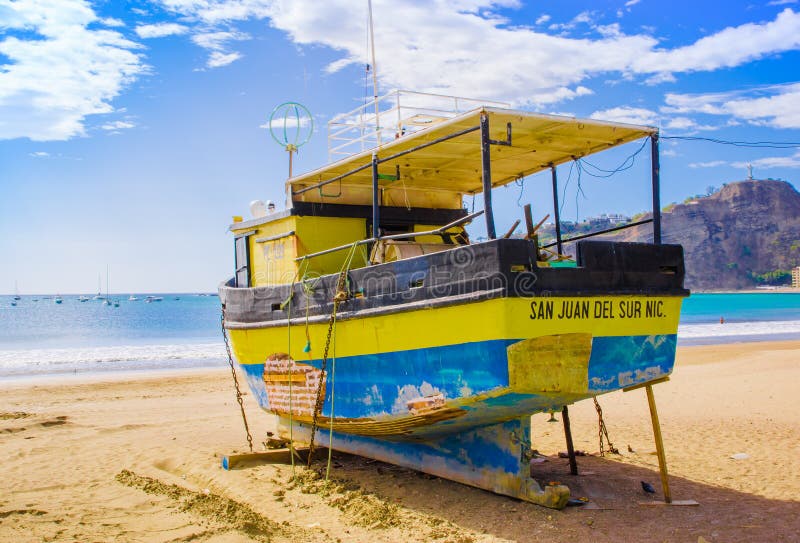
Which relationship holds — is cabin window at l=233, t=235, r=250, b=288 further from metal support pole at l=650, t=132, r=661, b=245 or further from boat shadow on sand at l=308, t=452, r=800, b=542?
metal support pole at l=650, t=132, r=661, b=245

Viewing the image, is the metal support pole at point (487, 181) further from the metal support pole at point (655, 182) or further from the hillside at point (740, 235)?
the hillside at point (740, 235)

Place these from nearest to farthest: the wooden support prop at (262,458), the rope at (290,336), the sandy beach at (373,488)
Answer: the sandy beach at (373,488) → the rope at (290,336) → the wooden support prop at (262,458)

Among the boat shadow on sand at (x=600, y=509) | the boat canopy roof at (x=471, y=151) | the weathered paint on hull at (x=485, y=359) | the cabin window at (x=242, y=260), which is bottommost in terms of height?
the boat shadow on sand at (x=600, y=509)

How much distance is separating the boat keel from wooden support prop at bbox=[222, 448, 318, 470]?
4.53ft

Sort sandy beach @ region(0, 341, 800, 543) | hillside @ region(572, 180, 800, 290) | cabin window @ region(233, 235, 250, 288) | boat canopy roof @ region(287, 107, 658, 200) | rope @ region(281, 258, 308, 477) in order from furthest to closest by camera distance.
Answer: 1. hillside @ region(572, 180, 800, 290)
2. cabin window @ region(233, 235, 250, 288)
3. rope @ region(281, 258, 308, 477)
4. boat canopy roof @ region(287, 107, 658, 200)
5. sandy beach @ region(0, 341, 800, 543)

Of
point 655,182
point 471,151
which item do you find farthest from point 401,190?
point 655,182

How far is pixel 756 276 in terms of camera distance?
14088 cm

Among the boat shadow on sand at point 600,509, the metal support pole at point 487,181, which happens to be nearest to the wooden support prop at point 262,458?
the boat shadow on sand at point 600,509

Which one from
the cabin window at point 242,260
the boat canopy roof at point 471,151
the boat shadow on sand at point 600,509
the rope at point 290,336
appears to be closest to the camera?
the boat shadow on sand at point 600,509

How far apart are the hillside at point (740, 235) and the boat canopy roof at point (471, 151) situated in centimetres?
13832

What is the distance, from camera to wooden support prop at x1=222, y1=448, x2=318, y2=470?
768 centimetres

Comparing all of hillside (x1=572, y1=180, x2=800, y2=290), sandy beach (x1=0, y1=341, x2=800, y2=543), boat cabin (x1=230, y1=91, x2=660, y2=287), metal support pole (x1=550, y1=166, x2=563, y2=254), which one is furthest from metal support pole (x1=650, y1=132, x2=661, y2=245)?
hillside (x1=572, y1=180, x2=800, y2=290)

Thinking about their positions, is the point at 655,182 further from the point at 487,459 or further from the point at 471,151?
the point at 487,459

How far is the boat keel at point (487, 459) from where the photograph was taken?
236 inches
